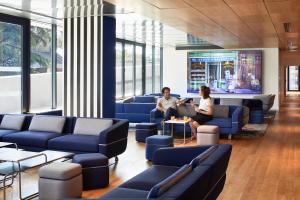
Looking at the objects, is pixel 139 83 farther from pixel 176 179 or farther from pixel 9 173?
pixel 176 179

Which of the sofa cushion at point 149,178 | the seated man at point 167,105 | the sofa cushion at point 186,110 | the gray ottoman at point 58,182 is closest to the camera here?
the sofa cushion at point 149,178

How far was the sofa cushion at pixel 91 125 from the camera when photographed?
7.20 metres

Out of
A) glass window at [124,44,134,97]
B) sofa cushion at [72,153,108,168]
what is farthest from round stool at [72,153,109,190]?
glass window at [124,44,134,97]

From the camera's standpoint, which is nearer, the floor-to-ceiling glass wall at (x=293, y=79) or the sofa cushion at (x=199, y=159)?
the sofa cushion at (x=199, y=159)

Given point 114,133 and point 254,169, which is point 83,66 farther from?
point 254,169

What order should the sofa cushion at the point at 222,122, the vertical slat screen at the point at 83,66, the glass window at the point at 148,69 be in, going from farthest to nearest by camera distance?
the glass window at the point at 148,69
the sofa cushion at the point at 222,122
the vertical slat screen at the point at 83,66

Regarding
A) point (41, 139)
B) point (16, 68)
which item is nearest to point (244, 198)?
point (41, 139)

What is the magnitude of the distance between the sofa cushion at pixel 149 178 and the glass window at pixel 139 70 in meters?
12.2

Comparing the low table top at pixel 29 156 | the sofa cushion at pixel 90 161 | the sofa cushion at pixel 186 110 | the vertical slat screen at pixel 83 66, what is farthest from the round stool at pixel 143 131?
the sofa cushion at pixel 90 161

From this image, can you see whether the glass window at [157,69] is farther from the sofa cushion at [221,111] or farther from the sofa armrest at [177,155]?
the sofa armrest at [177,155]

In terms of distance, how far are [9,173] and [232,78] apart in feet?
43.8

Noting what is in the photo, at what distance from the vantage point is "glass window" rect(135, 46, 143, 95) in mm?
16781

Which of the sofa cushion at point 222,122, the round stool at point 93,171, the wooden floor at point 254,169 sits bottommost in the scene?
the wooden floor at point 254,169

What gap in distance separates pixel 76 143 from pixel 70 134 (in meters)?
0.79
